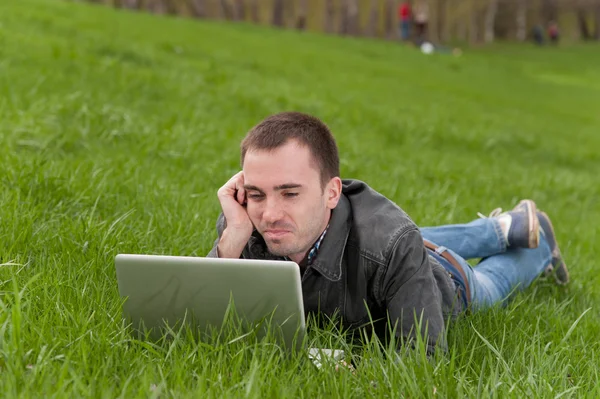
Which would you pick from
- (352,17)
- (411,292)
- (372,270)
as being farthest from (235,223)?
(352,17)

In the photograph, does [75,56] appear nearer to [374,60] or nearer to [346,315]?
[346,315]

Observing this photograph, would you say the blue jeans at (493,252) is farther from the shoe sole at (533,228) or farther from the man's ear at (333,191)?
the man's ear at (333,191)

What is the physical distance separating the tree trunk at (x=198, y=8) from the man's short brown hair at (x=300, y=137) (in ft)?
83.4

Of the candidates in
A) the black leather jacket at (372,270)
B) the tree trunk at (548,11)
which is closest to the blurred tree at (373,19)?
the tree trunk at (548,11)

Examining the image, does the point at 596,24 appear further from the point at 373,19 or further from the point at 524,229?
the point at 524,229

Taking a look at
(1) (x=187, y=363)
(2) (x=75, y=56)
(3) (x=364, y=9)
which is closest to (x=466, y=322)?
(1) (x=187, y=363)

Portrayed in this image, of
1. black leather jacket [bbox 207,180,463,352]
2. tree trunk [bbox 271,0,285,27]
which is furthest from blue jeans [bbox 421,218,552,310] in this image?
tree trunk [bbox 271,0,285,27]

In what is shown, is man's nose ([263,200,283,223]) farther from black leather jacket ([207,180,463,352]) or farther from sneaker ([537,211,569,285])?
sneaker ([537,211,569,285])

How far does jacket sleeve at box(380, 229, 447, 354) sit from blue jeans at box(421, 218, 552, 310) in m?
1.35

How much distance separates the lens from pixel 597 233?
6406 millimetres

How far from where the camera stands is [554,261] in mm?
4602

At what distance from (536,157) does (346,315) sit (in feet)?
29.4

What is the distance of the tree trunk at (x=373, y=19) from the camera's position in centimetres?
3216

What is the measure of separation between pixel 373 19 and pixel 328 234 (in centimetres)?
3043
